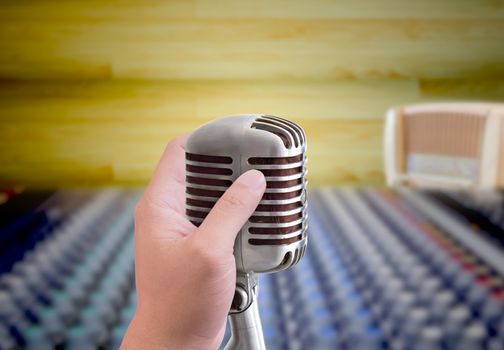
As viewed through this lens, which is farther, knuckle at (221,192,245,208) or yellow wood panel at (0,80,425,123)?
yellow wood panel at (0,80,425,123)

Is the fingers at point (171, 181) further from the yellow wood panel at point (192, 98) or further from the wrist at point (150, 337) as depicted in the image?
the yellow wood panel at point (192, 98)

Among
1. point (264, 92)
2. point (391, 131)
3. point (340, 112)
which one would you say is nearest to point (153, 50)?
point (264, 92)

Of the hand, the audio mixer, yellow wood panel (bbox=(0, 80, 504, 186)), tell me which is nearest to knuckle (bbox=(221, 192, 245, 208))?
the hand

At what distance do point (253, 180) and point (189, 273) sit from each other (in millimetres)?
74

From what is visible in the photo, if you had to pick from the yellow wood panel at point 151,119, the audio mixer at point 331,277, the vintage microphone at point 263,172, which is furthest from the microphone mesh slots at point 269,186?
the yellow wood panel at point 151,119

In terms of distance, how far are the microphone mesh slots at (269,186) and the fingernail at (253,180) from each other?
14mm

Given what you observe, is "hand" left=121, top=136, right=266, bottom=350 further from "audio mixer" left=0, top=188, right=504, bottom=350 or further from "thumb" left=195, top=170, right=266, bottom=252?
"audio mixer" left=0, top=188, right=504, bottom=350

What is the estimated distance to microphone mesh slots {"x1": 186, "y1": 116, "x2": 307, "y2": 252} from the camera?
17.1 inches

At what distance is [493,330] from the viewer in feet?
2.86

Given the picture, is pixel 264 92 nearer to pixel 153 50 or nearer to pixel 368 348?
pixel 153 50

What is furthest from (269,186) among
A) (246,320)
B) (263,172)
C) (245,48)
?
(245,48)

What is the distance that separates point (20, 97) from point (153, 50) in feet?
2.22

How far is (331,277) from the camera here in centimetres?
106

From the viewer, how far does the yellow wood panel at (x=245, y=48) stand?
112 inches
